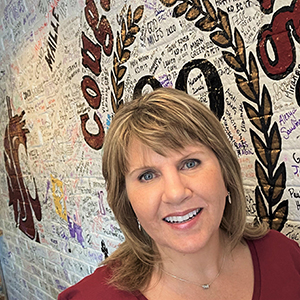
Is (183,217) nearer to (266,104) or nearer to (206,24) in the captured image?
(266,104)

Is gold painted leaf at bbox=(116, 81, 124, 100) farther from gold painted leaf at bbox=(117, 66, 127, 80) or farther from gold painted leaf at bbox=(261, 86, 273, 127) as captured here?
gold painted leaf at bbox=(261, 86, 273, 127)

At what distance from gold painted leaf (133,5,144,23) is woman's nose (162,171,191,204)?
0.92m

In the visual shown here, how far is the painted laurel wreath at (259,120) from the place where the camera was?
3.55ft

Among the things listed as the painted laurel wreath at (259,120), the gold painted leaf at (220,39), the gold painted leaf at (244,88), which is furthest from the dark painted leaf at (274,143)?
the gold painted leaf at (220,39)

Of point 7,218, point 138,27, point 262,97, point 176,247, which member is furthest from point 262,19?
point 7,218

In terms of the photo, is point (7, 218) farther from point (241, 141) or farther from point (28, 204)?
point (241, 141)

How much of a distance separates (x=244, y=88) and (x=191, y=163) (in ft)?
1.49

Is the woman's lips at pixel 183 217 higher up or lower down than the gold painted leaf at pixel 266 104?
lower down

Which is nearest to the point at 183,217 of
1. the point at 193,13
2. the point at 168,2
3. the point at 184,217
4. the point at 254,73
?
the point at 184,217

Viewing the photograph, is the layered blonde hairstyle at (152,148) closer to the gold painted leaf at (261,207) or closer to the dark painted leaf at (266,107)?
the gold painted leaf at (261,207)

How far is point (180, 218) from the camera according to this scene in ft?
2.65

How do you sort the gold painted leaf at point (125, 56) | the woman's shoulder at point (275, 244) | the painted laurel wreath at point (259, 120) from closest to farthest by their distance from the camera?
1. the woman's shoulder at point (275, 244)
2. the painted laurel wreath at point (259, 120)
3. the gold painted leaf at point (125, 56)

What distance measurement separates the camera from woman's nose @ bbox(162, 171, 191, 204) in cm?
76

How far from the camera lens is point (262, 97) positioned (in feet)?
3.53
